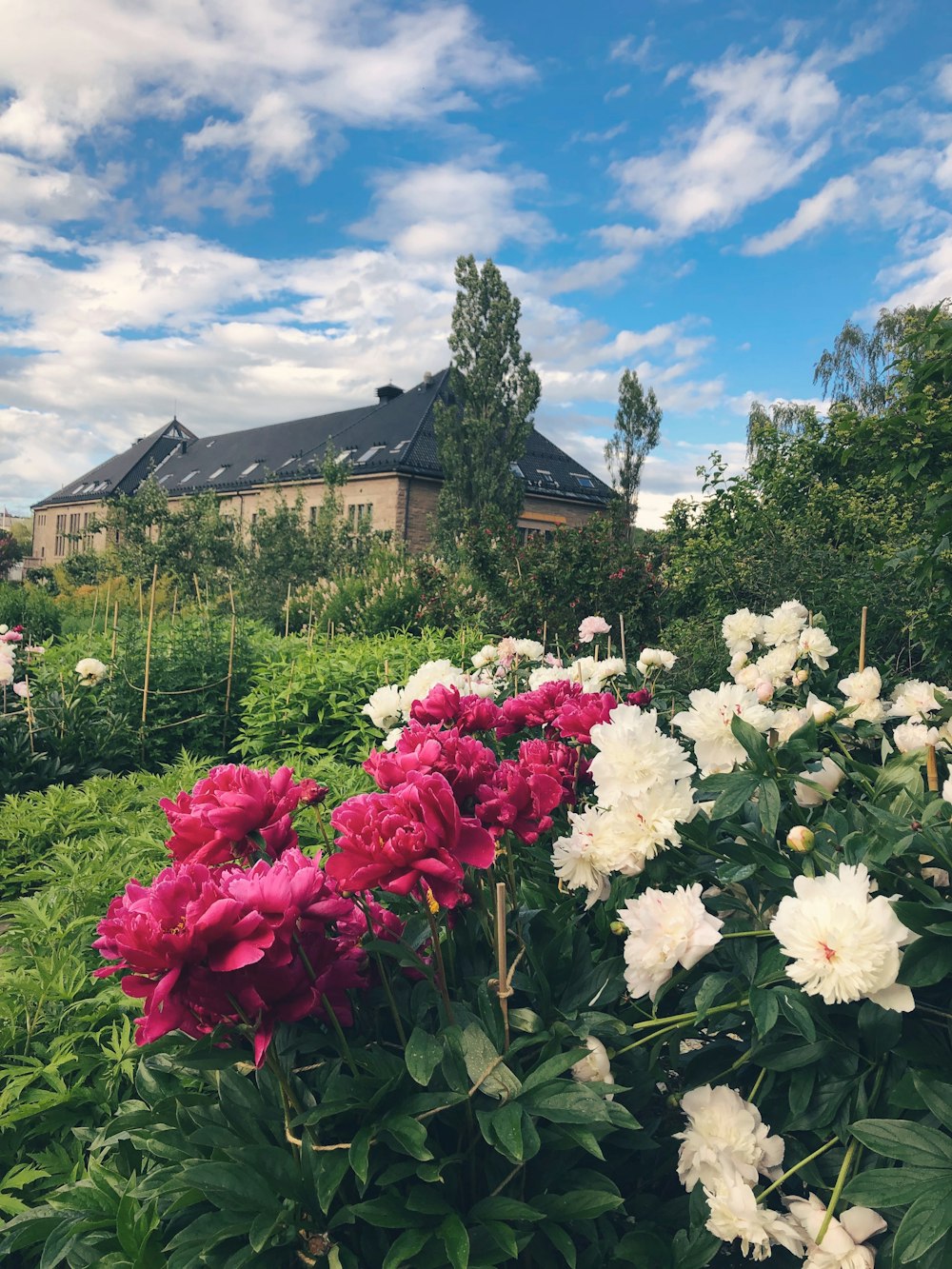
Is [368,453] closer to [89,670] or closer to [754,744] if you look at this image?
[89,670]

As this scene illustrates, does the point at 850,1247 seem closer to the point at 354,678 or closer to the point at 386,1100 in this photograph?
the point at 386,1100

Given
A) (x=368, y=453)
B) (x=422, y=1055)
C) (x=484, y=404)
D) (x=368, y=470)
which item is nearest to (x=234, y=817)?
(x=422, y=1055)

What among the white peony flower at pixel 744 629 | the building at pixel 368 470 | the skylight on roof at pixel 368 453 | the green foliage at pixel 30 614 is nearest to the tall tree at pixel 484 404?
the building at pixel 368 470

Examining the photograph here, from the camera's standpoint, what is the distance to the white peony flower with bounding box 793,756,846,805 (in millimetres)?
1646

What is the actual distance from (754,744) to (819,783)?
245 millimetres

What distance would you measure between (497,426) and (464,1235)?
23123 millimetres

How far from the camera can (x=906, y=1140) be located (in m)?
1.13

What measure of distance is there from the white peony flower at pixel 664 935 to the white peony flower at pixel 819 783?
509 mm

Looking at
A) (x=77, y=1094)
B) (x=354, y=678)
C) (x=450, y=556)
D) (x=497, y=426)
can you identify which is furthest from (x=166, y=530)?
(x=77, y=1094)

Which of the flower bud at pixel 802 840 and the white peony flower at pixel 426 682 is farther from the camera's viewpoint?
the white peony flower at pixel 426 682

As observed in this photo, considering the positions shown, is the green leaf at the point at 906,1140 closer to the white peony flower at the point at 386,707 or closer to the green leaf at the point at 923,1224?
the green leaf at the point at 923,1224

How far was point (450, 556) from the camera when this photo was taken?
17.6m

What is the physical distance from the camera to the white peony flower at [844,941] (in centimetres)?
108

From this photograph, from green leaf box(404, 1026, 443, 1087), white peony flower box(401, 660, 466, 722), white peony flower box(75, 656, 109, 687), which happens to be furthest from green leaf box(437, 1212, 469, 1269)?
white peony flower box(75, 656, 109, 687)
